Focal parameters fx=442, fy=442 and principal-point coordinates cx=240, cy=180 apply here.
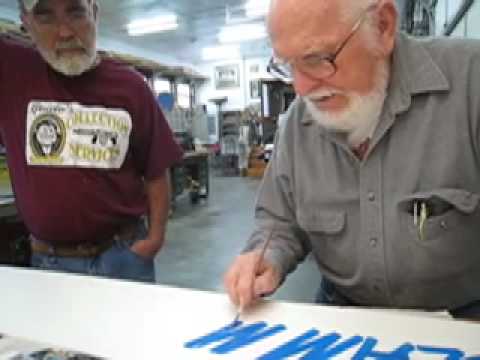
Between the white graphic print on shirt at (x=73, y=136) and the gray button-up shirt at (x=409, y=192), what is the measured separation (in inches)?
24.6

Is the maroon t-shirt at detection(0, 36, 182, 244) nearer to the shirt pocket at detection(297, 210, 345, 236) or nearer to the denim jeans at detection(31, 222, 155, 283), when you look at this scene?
the denim jeans at detection(31, 222, 155, 283)

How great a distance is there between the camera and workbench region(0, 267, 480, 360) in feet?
2.40

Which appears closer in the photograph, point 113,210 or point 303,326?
point 303,326

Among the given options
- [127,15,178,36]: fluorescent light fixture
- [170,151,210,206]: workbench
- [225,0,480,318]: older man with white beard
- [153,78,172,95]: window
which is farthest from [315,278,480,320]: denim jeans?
[153,78,172,95]: window

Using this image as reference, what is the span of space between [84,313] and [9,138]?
2.40 feet

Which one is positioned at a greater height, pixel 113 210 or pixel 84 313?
pixel 113 210

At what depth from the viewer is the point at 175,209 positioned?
21.4ft

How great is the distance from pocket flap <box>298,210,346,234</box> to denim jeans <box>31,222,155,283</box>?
24.8 inches

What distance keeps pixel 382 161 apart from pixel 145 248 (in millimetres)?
833

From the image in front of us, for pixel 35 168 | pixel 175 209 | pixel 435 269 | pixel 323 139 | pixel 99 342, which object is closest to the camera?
pixel 99 342

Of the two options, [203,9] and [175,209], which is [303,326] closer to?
[175,209]

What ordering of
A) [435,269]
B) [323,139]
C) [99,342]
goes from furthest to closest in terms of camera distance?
1. [323,139]
2. [435,269]
3. [99,342]

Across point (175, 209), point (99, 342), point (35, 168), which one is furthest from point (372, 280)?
point (175, 209)

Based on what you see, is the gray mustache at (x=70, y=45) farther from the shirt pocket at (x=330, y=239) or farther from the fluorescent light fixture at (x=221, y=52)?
the fluorescent light fixture at (x=221, y=52)
